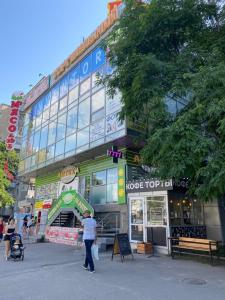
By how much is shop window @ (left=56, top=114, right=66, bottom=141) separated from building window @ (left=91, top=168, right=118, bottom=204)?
13.3 ft

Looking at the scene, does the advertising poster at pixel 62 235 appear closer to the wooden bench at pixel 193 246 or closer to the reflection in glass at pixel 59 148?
the reflection in glass at pixel 59 148

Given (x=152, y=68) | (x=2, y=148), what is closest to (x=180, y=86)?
(x=152, y=68)

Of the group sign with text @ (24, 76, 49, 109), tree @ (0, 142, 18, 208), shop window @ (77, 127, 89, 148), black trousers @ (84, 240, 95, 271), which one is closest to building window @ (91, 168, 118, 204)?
shop window @ (77, 127, 89, 148)

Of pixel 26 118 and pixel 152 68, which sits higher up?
pixel 26 118

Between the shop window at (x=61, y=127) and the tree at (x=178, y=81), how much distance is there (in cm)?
855

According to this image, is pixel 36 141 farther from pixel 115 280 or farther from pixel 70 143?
pixel 115 280

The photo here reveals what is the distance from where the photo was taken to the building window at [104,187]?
57.0 ft

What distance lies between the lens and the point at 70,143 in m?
19.5

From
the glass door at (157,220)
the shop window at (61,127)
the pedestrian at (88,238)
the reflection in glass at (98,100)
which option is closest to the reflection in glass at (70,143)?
the shop window at (61,127)

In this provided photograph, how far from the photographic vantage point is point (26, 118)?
2770cm

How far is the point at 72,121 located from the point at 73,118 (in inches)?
8.9

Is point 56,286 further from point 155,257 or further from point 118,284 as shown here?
point 155,257

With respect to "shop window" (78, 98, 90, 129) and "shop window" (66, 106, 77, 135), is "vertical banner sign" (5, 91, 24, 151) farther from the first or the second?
"shop window" (78, 98, 90, 129)

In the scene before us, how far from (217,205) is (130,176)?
5.06 meters
